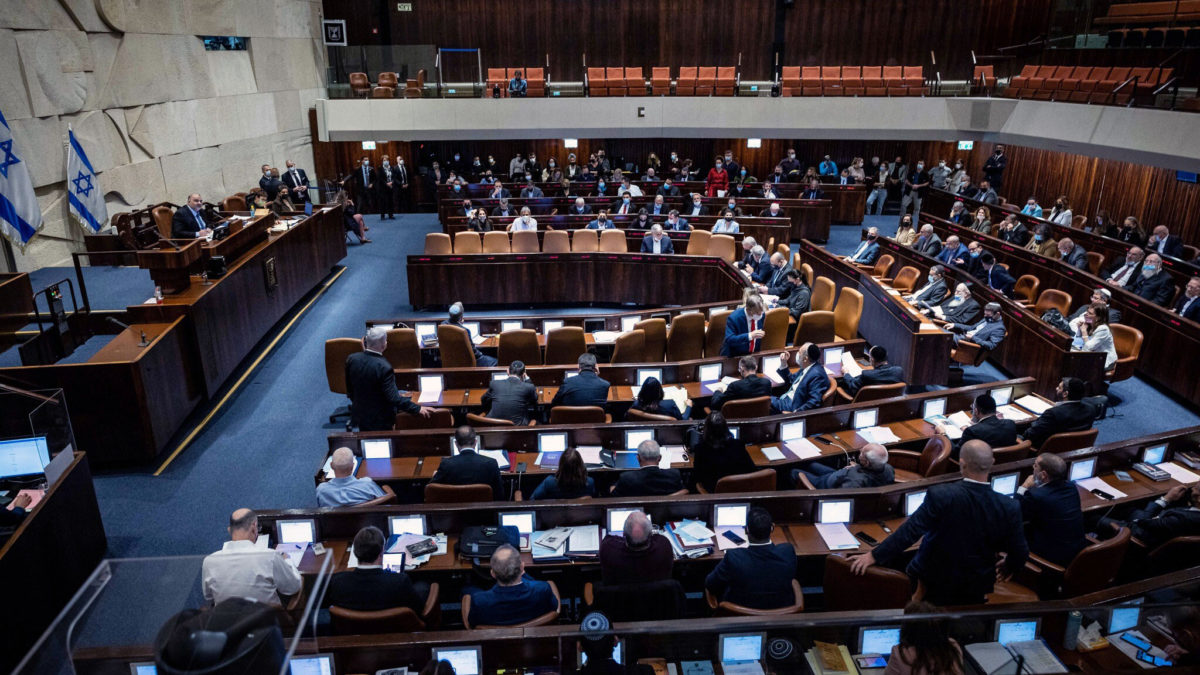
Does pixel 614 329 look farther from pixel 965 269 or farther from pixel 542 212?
pixel 542 212

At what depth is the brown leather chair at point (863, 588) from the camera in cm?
402

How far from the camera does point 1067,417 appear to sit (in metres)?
5.81

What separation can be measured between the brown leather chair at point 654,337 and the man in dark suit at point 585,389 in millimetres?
1625

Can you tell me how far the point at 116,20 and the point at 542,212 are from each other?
7867mm

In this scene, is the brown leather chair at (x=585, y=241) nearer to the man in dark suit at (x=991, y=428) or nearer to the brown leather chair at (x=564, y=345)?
the brown leather chair at (x=564, y=345)

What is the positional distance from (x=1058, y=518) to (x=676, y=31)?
18.0 meters

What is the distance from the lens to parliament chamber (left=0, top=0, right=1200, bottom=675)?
3619 millimetres

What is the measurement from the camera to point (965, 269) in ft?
35.7

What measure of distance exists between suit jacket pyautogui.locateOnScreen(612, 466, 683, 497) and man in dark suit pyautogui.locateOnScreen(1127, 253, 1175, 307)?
731 centimetres

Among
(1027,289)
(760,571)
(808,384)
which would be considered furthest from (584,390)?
(1027,289)

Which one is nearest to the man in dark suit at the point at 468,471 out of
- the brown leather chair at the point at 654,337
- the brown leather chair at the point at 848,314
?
the brown leather chair at the point at 654,337

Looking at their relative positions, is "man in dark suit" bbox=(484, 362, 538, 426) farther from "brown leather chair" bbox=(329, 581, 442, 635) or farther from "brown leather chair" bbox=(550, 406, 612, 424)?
"brown leather chair" bbox=(329, 581, 442, 635)

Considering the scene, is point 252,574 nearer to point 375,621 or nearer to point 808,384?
point 375,621

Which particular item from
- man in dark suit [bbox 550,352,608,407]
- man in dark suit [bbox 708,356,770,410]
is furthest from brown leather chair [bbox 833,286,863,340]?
man in dark suit [bbox 550,352,608,407]
